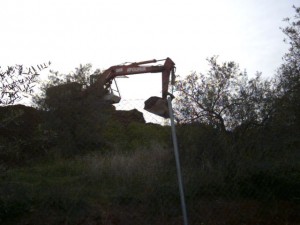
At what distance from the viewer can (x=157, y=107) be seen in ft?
19.5

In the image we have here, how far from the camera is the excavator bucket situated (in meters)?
5.95

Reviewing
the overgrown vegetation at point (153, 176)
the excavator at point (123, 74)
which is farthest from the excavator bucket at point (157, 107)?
the excavator at point (123, 74)

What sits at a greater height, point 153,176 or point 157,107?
point 157,107

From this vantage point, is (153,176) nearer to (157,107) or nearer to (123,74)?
(157,107)

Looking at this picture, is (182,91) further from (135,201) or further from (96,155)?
(135,201)

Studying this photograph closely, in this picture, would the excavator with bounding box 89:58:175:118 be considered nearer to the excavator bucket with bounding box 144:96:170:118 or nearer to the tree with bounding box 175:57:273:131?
the tree with bounding box 175:57:273:131

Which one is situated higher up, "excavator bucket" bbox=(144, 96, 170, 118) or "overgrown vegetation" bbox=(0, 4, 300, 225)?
"excavator bucket" bbox=(144, 96, 170, 118)

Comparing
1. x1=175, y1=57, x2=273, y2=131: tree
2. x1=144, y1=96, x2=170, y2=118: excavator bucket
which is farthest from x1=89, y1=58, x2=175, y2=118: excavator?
x1=144, y1=96, x2=170, y2=118: excavator bucket

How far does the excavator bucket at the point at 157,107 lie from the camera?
19.5 ft

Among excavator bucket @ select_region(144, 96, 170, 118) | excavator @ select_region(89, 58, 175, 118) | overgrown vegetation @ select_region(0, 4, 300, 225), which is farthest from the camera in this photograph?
excavator @ select_region(89, 58, 175, 118)

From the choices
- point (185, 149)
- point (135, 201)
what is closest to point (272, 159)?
point (185, 149)

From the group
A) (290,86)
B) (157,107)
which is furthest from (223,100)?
(157,107)

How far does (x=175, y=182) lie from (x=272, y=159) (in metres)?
1.66

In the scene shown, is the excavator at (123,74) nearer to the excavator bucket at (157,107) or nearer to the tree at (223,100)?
the tree at (223,100)
